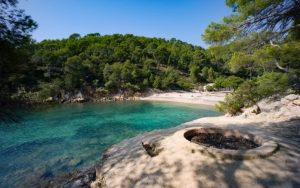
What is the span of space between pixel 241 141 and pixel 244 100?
31.4 ft

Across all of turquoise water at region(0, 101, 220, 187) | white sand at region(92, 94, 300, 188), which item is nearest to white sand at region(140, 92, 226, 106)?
turquoise water at region(0, 101, 220, 187)

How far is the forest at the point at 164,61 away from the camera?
5.36m

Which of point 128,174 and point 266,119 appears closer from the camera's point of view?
point 128,174

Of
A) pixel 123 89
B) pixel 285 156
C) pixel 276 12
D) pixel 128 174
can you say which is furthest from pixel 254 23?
pixel 123 89

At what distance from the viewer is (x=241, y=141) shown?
8172 millimetres

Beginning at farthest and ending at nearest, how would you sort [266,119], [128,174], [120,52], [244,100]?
1. [120,52]
2. [244,100]
3. [266,119]
4. [128,174]

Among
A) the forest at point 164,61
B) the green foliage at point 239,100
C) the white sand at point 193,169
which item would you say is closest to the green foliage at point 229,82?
the forest at point 164,61

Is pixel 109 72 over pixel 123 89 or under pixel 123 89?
over

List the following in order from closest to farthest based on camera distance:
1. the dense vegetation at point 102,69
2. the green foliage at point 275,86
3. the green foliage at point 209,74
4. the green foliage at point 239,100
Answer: the green foliage at point 275,86
the green foliage at point 239,100
the dense vegetation at point 102,69
the green foliage at point 209,74

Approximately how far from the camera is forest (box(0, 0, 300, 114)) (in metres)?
5.36

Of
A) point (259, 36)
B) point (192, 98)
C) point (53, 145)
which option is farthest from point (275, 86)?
point (192, 98)

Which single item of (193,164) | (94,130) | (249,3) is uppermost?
(249,3)

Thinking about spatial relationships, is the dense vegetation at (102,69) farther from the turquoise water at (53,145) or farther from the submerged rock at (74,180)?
the submerged rock at (74,180)

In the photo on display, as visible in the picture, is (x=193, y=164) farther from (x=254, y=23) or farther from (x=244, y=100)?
(x=244, y=100)
